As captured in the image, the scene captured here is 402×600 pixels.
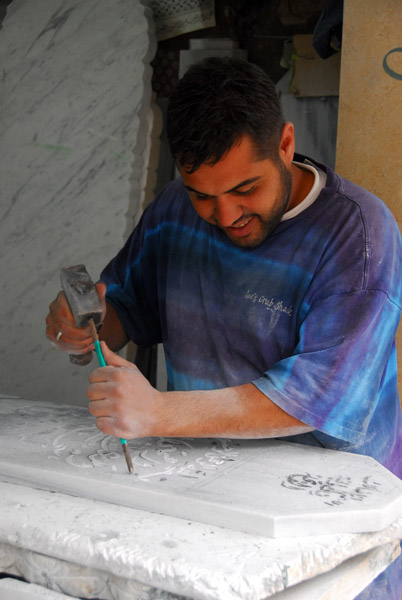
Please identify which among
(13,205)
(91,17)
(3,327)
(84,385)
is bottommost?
(84,385)

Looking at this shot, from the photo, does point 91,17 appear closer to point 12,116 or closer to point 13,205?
point 12,116

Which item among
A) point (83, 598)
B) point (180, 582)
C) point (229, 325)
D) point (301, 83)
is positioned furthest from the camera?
point (301, 83)

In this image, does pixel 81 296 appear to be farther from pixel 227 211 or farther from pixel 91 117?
pixel 91 117

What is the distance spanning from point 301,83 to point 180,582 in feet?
7.85

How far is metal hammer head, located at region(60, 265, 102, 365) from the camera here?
66.2 inches

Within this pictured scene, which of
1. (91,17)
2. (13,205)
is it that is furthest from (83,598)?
(91,17)

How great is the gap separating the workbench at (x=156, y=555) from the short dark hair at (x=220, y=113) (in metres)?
0.77

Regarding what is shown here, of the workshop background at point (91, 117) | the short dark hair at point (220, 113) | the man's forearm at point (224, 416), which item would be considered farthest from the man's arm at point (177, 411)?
the workshop background at point (91, 117)

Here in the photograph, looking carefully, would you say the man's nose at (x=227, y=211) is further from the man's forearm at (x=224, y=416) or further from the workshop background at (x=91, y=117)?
the workshop background at (x=91, y=117)

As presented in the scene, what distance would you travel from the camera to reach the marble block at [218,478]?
130cm

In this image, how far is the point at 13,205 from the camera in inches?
136

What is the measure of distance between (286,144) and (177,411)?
2.43 ft

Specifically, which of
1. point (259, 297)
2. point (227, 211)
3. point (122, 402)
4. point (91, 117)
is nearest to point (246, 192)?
point (227, 211)

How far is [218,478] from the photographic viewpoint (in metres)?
1.46
